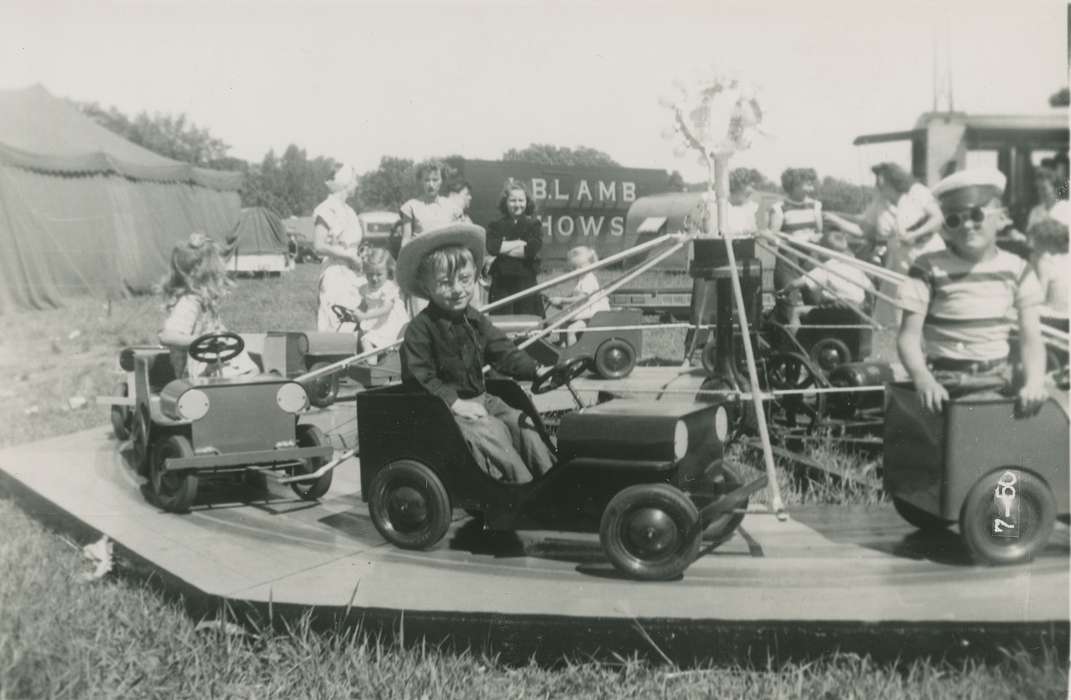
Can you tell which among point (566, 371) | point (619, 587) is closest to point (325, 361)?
point (566, 371)

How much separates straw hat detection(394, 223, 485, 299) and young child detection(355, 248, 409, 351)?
10.4 feet

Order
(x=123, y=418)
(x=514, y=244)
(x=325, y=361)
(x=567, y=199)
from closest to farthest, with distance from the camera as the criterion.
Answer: (x=123, y=418) < (x=325, y=361) < (x=514, y=244) < (x=567, y=199)

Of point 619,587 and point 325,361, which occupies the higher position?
point 325,361

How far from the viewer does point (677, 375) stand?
772 centimetres

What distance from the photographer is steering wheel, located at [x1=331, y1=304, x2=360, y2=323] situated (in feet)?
23.3

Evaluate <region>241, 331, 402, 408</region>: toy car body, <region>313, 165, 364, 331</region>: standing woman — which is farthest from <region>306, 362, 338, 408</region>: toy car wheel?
<region>313, 165, 364, 331</region>: standing woman

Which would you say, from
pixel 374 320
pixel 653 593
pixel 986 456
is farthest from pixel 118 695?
pixel 374 320

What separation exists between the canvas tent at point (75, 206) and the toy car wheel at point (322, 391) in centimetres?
858

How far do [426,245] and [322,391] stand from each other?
115 inches

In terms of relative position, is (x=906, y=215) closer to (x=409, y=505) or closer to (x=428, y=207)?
(x=409, y=505)

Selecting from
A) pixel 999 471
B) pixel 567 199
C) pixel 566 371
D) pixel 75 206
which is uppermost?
pixel 567 199

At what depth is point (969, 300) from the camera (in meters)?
3.04

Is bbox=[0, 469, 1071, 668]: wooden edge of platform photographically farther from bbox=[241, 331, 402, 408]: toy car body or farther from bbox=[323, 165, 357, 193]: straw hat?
bbox=[323, 165, 357, 193]: straw hat

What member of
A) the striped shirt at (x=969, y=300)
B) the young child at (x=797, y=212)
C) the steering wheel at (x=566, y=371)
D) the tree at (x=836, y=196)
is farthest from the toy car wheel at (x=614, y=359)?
the striped shirt at (x=969, y=300)
